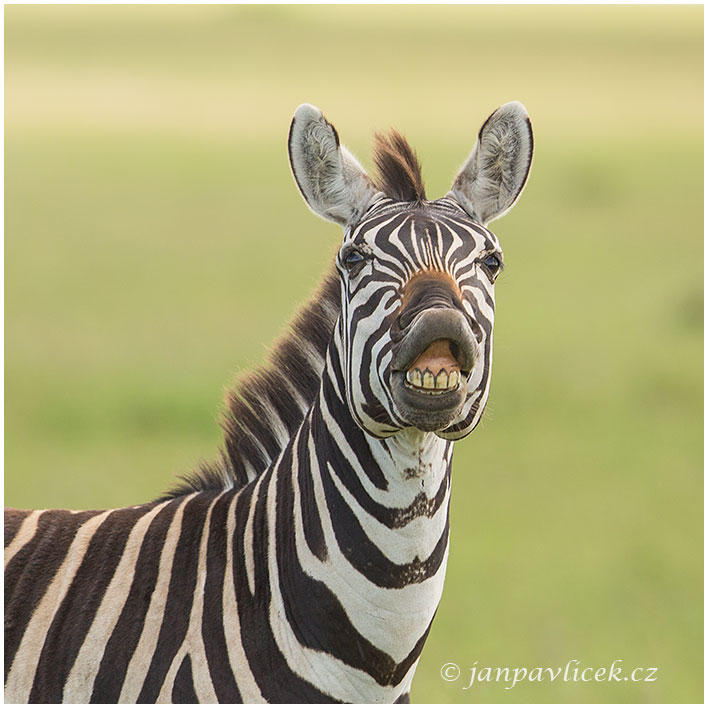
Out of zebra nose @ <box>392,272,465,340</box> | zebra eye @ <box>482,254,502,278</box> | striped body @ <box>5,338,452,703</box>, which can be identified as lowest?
striped body @ <box>5,338,452,703</box>

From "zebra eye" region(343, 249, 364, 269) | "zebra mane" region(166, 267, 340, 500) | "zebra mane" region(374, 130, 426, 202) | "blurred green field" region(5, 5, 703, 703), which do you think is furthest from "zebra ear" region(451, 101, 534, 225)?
"blurred green field" region(5, 5, 703, 703)

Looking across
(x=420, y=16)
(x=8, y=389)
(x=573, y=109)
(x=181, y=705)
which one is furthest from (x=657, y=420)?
(x=420, y=16)

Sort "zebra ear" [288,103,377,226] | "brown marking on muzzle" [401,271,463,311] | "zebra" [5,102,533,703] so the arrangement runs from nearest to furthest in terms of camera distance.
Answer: "brown marking on muzzle" [401,271,463,311]
"zebra" [5,102,533,703]
"zebra ear" [288,103,377,226]

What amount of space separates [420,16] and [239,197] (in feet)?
73.6

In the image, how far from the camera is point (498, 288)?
21391 millimetres

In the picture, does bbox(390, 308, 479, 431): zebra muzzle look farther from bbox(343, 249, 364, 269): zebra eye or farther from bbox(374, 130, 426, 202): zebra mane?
bbox(374, 130, 426, 202): zebra mane

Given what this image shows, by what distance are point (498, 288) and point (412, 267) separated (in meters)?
17.7

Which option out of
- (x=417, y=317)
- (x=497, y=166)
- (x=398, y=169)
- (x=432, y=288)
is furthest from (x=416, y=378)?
(x=497, y=166)

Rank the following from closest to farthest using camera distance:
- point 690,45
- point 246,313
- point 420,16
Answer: point 246,313 < point 690,45 < point 420,16

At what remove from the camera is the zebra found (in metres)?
3.85

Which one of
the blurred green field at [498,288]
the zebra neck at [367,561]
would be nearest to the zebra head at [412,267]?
the zebra neck at [367,561]

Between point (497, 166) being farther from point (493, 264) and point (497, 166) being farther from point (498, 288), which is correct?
point (498, 288)

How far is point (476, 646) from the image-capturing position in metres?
10.5

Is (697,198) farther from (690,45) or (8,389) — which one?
(8,389)
